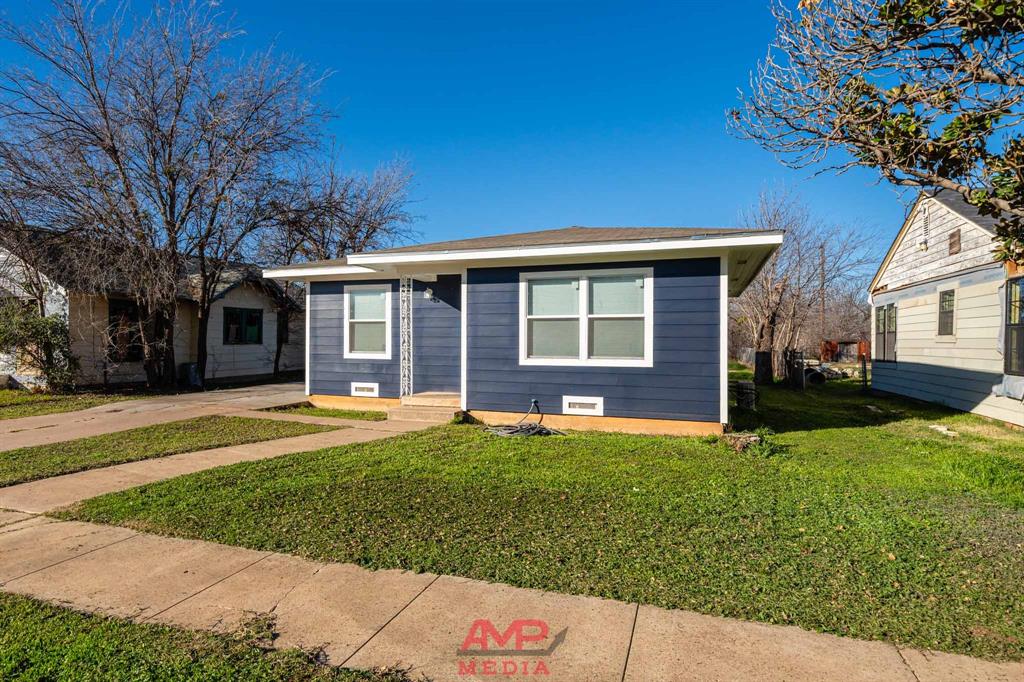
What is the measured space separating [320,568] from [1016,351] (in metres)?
11.1

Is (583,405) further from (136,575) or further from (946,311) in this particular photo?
(946,311)

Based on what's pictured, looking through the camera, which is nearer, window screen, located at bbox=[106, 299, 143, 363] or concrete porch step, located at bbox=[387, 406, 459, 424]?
concrete porch step, located at bbox=[387, 406, 459, 424]

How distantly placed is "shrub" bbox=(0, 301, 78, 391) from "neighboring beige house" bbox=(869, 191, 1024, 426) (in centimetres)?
1742

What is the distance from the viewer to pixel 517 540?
3725 millimetres

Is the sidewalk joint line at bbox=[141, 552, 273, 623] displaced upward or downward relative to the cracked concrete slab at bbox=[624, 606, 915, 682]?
downward

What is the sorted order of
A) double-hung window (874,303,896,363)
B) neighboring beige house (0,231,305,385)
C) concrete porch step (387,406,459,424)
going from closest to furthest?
concrete porch step (387,406,459,424) < neighboring beige house (0,231,305,385) < double-hung window (874,303,896,363)

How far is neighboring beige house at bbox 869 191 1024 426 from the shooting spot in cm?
930

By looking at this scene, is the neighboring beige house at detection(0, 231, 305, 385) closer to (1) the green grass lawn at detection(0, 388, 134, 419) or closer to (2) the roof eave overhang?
(1) the green grass lawn at detection(0, 388, 134, 419)

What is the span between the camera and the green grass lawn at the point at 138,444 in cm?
593

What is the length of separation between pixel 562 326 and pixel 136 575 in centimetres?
605

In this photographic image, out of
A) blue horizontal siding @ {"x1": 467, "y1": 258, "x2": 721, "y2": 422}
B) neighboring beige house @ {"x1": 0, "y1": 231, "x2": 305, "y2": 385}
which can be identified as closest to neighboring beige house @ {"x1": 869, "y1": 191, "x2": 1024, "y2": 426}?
blue horizontal siding @ {"x1": 467, "y1": 258, "x2": 721, "y2": 422}

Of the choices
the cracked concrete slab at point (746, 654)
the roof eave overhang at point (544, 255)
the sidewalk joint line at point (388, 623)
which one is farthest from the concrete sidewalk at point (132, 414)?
the cracked concrete slab at point (746, 654)

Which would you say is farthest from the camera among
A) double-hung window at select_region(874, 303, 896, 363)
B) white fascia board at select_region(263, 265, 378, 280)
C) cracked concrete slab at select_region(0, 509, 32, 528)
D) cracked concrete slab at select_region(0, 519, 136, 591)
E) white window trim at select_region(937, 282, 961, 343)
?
double-hung window at select_region(874, 303, 896, 363)

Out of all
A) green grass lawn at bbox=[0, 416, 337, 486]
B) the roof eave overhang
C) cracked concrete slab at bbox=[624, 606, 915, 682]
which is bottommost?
green grass lawn at bbox=[0, 416, 337, 486]
